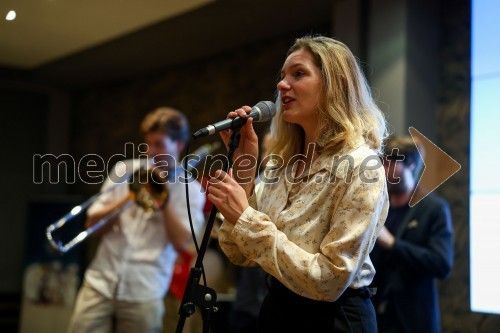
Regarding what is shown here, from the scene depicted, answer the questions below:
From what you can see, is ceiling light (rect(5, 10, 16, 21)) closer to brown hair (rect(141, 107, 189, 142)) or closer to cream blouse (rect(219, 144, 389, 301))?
brown hair (rect(141, 107, 189, 142))

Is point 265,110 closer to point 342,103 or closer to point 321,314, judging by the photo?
point 342,103

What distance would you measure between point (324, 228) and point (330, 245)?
95 millimetres

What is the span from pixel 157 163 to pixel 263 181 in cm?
116

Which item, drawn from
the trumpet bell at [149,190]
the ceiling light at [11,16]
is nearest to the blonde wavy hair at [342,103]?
the ceiling light at [11,16]

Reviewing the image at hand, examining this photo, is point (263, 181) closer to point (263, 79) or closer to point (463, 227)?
point (463, 227)

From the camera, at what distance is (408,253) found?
2.27 m

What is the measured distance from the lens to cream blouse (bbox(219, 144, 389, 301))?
1434 mm

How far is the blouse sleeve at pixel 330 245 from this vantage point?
1428 millimetres

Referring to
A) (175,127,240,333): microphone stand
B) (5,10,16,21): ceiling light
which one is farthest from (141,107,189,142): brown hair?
(175,127,240,333): microphone stand

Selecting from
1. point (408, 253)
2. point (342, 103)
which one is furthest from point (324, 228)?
point (408, 253)

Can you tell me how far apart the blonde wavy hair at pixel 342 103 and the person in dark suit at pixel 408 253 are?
69 cm

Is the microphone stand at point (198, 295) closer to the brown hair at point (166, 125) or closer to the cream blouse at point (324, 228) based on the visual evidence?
the cream blouse at point (324, 228)

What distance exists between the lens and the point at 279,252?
1.48 meters

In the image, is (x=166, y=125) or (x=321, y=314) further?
(x=166, y=125)
